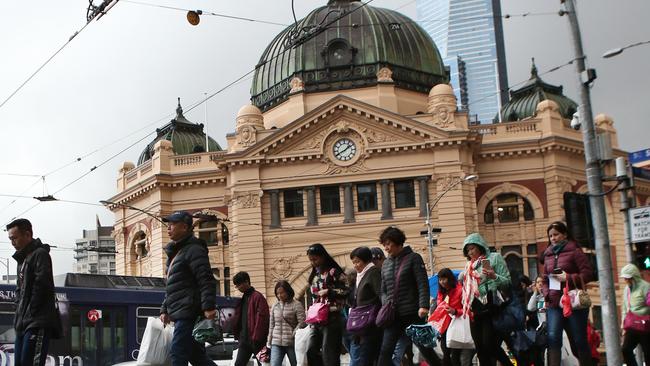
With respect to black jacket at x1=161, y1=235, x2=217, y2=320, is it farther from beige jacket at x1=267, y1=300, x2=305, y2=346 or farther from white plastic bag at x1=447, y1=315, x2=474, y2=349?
beige jacket at x1=267, y1=300, x2=305, y2=346

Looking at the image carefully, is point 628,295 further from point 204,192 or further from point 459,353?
point 204,192

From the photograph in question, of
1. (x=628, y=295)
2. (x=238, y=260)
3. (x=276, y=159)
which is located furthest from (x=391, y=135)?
(x=628, y=295)

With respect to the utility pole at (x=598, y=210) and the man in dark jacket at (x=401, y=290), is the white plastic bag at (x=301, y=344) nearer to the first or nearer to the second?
the man in dark jacket at (x=401, y=290)

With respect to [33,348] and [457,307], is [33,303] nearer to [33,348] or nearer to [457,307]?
[33,348]

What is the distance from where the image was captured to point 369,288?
1178 cm

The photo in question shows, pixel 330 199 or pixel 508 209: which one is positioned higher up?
pixel 330 199

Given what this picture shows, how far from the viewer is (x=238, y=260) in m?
46.3

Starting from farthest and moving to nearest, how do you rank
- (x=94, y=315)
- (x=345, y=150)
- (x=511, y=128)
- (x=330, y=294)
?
(x=511, y=128)
(x=345, y=150)
(x=94, y=315)
(x=330, y=294)

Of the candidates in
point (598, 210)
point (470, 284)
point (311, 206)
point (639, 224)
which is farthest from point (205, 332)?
point (311, 206)

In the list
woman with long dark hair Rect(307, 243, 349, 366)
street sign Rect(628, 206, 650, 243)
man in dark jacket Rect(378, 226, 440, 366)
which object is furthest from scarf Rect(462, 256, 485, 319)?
street sign Rect(628, 206, 650, 243)

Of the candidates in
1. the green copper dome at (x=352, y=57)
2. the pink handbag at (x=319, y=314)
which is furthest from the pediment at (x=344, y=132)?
the pink handbag at (x=319, y=314)

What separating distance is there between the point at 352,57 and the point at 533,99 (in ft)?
37.4

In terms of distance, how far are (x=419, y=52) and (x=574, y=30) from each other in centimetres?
4136

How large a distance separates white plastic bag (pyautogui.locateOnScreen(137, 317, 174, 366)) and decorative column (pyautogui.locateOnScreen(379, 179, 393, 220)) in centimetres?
3415
